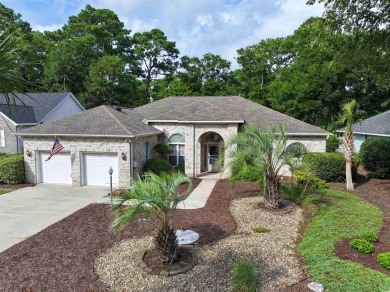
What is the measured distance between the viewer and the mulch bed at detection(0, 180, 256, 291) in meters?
6.51

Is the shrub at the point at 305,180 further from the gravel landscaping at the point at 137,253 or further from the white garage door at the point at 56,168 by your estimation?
the white garage door at the point at 56,168

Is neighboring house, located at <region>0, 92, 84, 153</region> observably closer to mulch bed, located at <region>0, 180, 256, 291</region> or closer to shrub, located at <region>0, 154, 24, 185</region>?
shrub, located at <region>0, 154, 24, 185</region>

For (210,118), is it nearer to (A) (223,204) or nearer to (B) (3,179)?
(A) (223,204)

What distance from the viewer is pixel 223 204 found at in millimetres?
12570

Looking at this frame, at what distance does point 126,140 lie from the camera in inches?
613

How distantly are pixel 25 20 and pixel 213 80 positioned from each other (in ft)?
102

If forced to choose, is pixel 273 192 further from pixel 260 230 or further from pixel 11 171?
pixel 11 171

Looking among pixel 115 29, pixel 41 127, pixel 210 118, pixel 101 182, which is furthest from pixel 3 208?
pixel 115 29

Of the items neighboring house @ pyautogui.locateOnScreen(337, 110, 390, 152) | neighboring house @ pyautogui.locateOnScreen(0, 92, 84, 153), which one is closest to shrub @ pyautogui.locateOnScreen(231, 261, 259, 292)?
neighboring house @ pyautogui.locateOnScreen(0, 92, 84, 153)

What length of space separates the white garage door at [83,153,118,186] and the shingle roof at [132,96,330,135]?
5301 millimetres

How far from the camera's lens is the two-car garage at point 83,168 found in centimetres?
1625

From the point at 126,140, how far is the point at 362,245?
1192 cm

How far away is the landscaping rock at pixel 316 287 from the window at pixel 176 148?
47.9ft

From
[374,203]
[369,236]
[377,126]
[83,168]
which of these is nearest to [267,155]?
[369,236]
